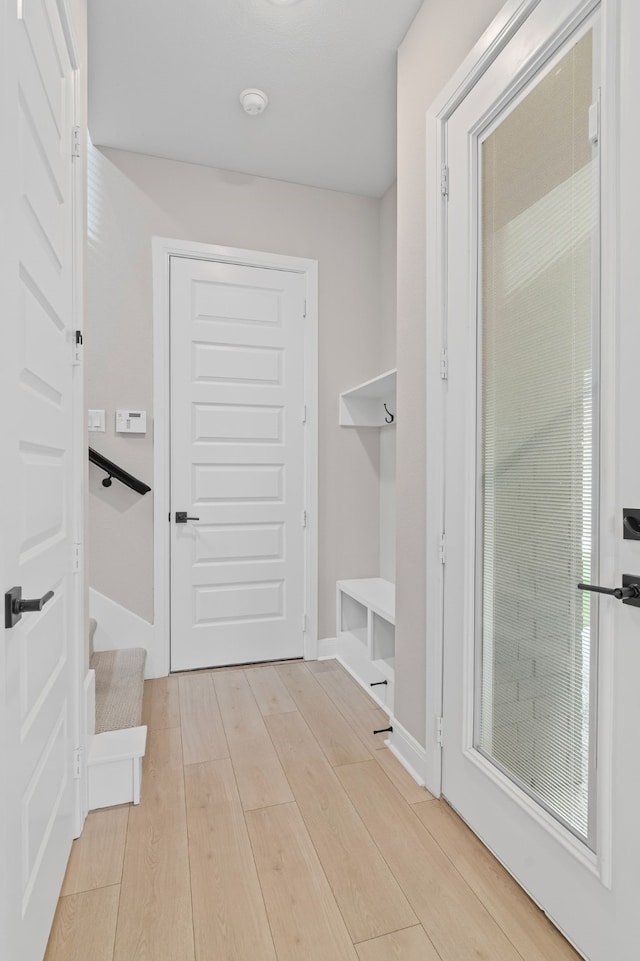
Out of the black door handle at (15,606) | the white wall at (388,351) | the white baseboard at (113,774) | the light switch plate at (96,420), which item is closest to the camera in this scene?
the black door handle at (15,606)

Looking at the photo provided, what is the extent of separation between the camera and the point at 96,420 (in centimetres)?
269

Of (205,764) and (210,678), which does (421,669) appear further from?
(210,678)

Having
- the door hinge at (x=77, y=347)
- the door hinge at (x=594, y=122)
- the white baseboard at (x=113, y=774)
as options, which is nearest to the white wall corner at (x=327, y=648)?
the white baseboard at (x=113, y=774)

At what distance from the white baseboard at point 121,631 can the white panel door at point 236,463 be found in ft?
0.38

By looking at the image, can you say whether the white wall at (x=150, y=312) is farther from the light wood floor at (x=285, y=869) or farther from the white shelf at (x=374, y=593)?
the light wood floor at (x=285, y=869)

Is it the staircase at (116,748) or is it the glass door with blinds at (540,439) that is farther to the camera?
the staircase at (116,748)

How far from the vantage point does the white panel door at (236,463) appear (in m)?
2.87

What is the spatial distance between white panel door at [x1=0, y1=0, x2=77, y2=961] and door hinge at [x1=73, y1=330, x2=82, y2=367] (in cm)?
3

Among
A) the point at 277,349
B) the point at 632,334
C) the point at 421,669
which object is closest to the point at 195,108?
the point at 277,349

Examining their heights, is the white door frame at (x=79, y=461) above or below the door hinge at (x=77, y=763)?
above

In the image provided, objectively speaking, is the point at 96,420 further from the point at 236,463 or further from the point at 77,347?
the point at 77,347

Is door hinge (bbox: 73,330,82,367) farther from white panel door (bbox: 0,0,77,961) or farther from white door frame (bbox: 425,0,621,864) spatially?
white door frame (bbox: 425,0,621,864)

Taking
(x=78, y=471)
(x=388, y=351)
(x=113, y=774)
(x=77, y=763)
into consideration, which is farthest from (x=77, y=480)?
(x=388, y=351)

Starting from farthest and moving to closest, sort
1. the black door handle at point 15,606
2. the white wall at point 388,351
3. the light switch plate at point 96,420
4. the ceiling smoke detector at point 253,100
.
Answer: the white wall at point 388,351, the light switch plate at point 96,420, the ceiling smoke detector at point 253,100, the black door handle at point 15,606
